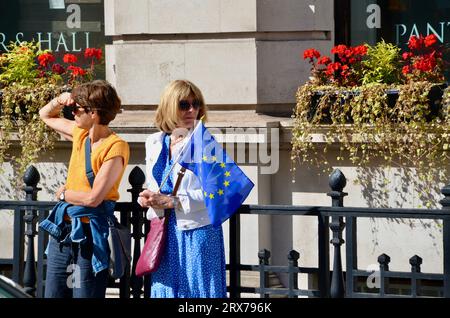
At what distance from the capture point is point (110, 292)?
1010cm

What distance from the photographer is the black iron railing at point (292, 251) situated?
7.81 meters

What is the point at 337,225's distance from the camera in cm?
790

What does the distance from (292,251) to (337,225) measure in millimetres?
417

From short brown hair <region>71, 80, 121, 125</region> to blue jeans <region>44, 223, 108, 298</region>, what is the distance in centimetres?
77

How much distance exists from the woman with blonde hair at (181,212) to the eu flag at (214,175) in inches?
3.5

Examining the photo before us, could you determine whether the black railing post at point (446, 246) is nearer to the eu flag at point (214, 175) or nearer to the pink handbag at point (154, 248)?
the eu flag at point (214, 175)

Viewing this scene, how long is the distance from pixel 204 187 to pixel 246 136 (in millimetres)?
2864

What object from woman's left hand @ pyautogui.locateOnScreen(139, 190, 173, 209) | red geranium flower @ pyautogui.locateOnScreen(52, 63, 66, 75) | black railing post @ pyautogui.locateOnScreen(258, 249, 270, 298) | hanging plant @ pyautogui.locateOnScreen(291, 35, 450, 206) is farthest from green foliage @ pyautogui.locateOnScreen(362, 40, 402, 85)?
woman's left hand @ pyautogui.locateOnScreen(139, 190, 173, 209)

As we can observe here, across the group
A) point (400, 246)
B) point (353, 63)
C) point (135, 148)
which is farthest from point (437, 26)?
point (135, 148)

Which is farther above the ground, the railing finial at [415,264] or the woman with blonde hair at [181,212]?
the woman with blonde hair at [181,212]

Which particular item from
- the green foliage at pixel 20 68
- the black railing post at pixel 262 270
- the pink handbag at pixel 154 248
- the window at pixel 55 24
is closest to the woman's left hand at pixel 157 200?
the pink handbag at pixel 154 248

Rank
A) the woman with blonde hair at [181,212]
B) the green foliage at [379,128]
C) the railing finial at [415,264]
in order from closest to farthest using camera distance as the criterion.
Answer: the woman with blonde hair at [181,212] < the railing finial at [415,264] < the green foliage at [379,128]

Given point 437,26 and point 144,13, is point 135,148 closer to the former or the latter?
point 144,13

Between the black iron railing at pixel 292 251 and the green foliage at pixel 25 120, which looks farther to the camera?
the green foliage at pixel 25 120
